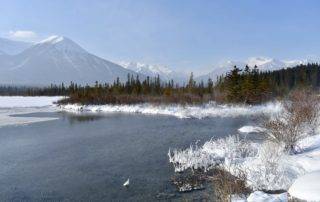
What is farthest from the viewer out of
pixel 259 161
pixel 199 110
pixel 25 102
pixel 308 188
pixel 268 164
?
pixel 25 102

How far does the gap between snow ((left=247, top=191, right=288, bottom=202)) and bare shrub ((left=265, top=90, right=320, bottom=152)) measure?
18.0 ft

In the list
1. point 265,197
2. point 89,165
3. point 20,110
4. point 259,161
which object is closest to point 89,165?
point 89,165

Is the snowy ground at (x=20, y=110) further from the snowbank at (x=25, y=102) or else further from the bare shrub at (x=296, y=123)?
the bare shrub at (x=296, y=123)

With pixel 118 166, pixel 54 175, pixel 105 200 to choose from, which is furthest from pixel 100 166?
pixel 105 200

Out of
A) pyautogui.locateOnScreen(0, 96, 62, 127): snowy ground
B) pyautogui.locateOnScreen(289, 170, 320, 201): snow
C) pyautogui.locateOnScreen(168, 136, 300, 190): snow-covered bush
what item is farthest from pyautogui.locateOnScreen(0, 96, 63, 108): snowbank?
pyautogui.locateOnScreen(289, 170, 320, 201): snow

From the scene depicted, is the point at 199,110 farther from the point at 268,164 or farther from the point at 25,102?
the point at 25,102

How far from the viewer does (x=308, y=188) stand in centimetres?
945

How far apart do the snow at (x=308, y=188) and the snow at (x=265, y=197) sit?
39cm

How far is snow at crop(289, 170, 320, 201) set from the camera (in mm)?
9055

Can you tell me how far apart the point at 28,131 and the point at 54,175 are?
723 inches

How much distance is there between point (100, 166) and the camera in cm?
1861

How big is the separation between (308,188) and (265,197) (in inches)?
64.8

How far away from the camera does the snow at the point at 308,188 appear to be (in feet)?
29.7

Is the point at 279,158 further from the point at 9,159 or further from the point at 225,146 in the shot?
the point at 9,159
